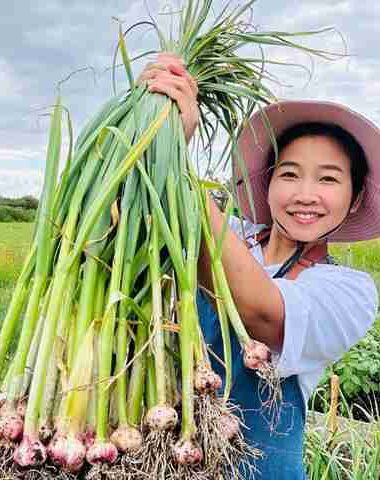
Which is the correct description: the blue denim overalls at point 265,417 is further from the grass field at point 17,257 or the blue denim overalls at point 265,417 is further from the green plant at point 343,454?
the grass field at point 17,257

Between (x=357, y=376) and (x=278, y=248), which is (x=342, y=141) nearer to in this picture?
(x=278, y=248)

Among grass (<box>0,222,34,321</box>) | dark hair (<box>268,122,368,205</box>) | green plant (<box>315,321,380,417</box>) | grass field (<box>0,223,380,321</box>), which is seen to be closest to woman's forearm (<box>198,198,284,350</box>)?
dark hair (<box>268,122,368,205</box>)

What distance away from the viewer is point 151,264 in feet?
3.72

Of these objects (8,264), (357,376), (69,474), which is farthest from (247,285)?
(8,264)

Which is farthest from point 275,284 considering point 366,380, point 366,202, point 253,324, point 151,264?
point 366,380

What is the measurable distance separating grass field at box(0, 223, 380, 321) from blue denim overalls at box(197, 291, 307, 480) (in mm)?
2864

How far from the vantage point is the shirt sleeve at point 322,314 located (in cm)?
142

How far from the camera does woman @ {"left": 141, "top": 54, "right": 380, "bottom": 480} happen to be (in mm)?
1340

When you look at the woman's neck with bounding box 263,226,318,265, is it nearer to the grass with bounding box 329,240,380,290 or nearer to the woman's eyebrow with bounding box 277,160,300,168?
the woman's eyebrow with bounding box 277,160,300,168

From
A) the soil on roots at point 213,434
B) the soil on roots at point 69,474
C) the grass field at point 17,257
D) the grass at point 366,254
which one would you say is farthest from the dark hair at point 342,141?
the grass at point 366,254

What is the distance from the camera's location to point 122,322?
111 cm

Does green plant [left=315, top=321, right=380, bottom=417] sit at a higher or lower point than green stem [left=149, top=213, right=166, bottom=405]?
lower

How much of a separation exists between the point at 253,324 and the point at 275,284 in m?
0.08

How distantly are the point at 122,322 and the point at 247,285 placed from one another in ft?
0.98
